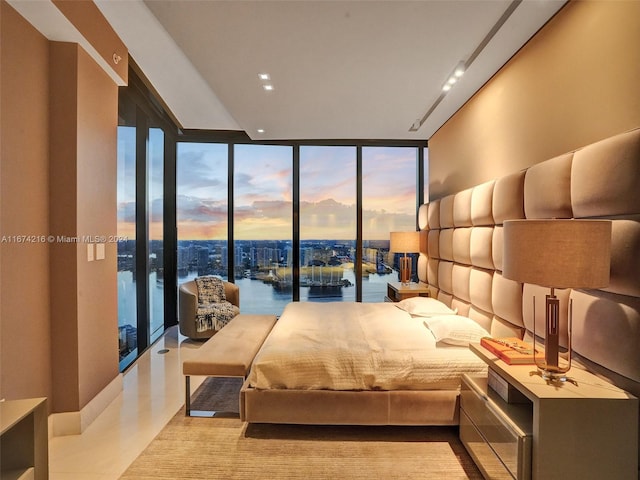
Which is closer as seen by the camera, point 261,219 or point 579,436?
point 579,436

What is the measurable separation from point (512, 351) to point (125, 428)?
104 inches

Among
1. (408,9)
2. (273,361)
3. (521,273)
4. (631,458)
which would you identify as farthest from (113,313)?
(631,458)

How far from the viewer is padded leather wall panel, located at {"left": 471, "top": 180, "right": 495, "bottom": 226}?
2.61 meters

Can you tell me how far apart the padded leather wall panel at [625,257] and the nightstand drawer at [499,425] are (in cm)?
76

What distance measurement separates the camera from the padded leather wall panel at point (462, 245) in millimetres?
2979

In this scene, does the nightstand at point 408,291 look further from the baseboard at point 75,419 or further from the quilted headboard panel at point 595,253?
the baseboard at point 75,419

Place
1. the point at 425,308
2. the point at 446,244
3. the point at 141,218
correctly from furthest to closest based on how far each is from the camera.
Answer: the point at 141,218 < the point at 446,244 < the point at 425,308

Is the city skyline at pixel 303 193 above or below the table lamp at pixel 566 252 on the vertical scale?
above

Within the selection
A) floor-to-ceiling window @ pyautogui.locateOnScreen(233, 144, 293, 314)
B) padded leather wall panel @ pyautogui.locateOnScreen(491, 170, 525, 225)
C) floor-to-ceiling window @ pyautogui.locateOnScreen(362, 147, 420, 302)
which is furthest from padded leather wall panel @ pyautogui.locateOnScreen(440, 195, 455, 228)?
floor-to-ceiling window @ pyautogui.locateOnScreen(233, 144, 293, 314)

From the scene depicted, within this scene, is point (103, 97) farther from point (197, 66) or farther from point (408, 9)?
point (408, 9)

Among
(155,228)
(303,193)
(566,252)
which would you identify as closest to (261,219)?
(303,193)

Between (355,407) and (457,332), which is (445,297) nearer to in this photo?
(457,332)

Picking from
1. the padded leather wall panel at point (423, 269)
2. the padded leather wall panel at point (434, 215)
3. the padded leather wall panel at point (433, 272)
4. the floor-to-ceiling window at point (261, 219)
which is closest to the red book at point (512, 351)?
the padded leather wall panel at point (433, 272)

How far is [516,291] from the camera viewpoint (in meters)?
2.24
